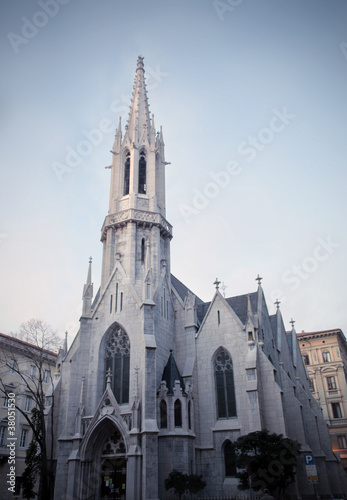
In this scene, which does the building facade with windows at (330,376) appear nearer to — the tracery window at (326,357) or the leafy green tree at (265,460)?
the tracery window at (326,357)

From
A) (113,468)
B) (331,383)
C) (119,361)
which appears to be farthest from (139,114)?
(331,383)

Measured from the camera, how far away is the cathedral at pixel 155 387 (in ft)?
80.5

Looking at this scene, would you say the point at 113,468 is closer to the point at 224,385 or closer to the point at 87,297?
the point at 224,385

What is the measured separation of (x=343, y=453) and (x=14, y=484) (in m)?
35.5

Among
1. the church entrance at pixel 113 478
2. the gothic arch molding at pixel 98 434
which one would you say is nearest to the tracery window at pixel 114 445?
the gothic arch molding at pixel 98 434

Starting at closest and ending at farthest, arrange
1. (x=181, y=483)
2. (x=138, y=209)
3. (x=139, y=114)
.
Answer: (x=181, y=483)
(x=138, y=209)
(x=139, y=114)

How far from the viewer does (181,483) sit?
22.0 meters

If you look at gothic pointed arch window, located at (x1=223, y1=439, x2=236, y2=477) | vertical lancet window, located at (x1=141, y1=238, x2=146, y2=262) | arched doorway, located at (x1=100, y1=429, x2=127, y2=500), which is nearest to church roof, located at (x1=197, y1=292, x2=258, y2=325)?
vertical lancet window, located at (x1=141, y1=238, x2=146, y2=262)

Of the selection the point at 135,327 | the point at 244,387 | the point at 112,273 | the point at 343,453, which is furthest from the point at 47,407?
the point at 343,453

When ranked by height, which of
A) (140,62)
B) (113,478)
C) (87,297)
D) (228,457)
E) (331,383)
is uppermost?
(140,62)

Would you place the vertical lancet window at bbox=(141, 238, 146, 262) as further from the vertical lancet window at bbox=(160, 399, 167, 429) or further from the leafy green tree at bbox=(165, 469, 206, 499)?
the leafy green tree at bbox=(165, 469, 206, 499)

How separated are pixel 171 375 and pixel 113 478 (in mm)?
6790

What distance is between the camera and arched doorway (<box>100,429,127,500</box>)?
81.1 feet

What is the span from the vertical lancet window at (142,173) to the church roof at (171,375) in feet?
49.8
